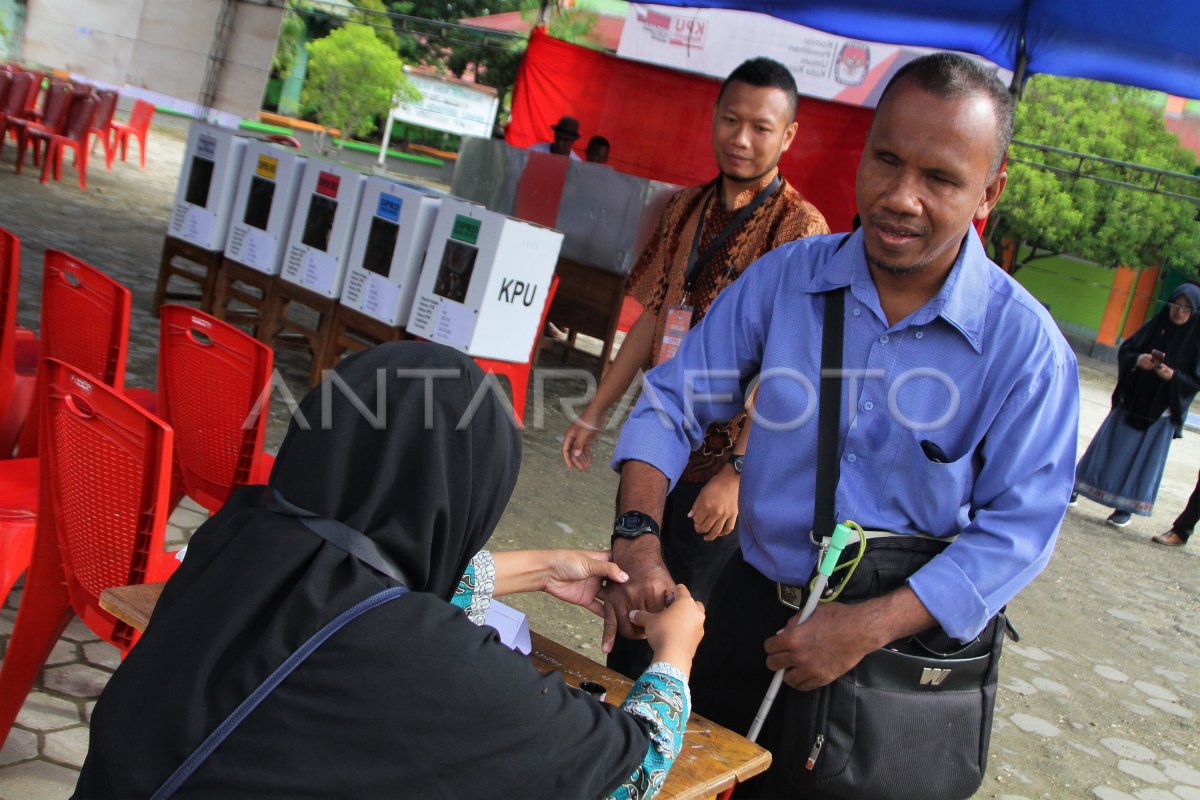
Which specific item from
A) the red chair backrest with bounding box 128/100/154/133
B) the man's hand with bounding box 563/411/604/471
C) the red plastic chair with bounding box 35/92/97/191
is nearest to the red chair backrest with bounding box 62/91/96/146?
the red plastic chair with bounding box 35/92/97/191

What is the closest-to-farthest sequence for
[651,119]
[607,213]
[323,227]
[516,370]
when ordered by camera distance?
[516,370] < [323,227] < [607,213] < [651,119]

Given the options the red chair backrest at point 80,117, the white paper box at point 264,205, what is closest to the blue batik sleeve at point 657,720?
the white paper box at point 264,205

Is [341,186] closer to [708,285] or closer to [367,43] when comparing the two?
[708,285]

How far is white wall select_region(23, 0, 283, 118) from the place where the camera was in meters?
18.1

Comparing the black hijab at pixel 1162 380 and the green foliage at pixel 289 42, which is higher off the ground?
the green foliage at pixel 289 42

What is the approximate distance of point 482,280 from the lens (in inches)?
231

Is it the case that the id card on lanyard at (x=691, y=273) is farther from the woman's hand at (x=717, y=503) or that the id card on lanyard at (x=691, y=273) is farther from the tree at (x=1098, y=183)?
the tree at (x=1098, y=183)

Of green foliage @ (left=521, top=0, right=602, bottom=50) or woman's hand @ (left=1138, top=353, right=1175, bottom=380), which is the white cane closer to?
woman's hand @ (left=1138, top=353, right=1175, bottom=380)

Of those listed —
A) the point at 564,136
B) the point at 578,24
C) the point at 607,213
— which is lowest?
the point at 607,213

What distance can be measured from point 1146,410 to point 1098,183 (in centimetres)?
2107

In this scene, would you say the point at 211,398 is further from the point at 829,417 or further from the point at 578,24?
the point at 578,24

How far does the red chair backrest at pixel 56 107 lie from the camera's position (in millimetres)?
14531

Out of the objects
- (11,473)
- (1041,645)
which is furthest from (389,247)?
(1041,645)

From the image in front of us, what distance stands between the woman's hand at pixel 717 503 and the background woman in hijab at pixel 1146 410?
6772 mm
